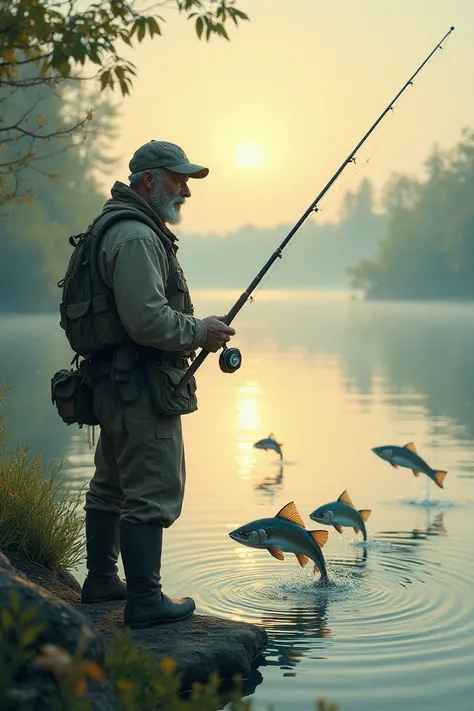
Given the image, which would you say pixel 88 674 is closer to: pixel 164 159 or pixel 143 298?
pixel 143 298

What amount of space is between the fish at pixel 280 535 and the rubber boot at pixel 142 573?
0.93 meters

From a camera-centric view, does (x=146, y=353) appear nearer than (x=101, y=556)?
Yes

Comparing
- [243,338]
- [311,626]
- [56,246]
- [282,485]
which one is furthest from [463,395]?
[56,246]

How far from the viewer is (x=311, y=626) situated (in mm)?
6488

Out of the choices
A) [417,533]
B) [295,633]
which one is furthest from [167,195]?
[417,533]

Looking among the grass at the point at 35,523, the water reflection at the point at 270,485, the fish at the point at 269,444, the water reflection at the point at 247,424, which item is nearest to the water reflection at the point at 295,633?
the grass at the point at 35,523

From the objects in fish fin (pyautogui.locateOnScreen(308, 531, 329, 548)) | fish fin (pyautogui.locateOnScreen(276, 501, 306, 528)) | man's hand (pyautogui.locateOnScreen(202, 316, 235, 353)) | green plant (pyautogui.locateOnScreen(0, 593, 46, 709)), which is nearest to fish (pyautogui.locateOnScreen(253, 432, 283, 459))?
fish fin (pyautogui.locateOnScreen(308, 531, 329, 548))

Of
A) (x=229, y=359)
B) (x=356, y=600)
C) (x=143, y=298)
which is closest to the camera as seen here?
(x=143, y=298)

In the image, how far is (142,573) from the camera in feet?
18.8

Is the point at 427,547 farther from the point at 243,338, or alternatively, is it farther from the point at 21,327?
the point at 21,327

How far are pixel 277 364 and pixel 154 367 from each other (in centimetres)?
2344

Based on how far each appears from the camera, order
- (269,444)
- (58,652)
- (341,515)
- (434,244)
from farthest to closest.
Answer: (434,244) < (269,444) < (341,515) < (58,652)

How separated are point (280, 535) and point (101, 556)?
3.36ft

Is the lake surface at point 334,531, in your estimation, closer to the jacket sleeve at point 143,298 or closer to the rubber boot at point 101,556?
the rubber boot at point 101,556
